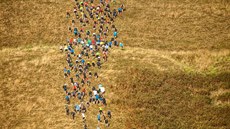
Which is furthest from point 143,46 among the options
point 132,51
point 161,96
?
point 161,96

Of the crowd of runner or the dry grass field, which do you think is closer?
the dry grass field

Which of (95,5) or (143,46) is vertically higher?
(95,5)

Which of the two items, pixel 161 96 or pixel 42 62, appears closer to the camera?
pixel 161 96

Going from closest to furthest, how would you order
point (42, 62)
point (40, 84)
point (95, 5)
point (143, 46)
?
point (40, 84), point (42, 62), point (143, 46), point (95, 5)

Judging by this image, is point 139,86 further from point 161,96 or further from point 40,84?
point 40,84

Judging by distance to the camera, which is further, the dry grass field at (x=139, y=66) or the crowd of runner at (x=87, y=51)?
the crowd of runner at (x=87, y=51)
